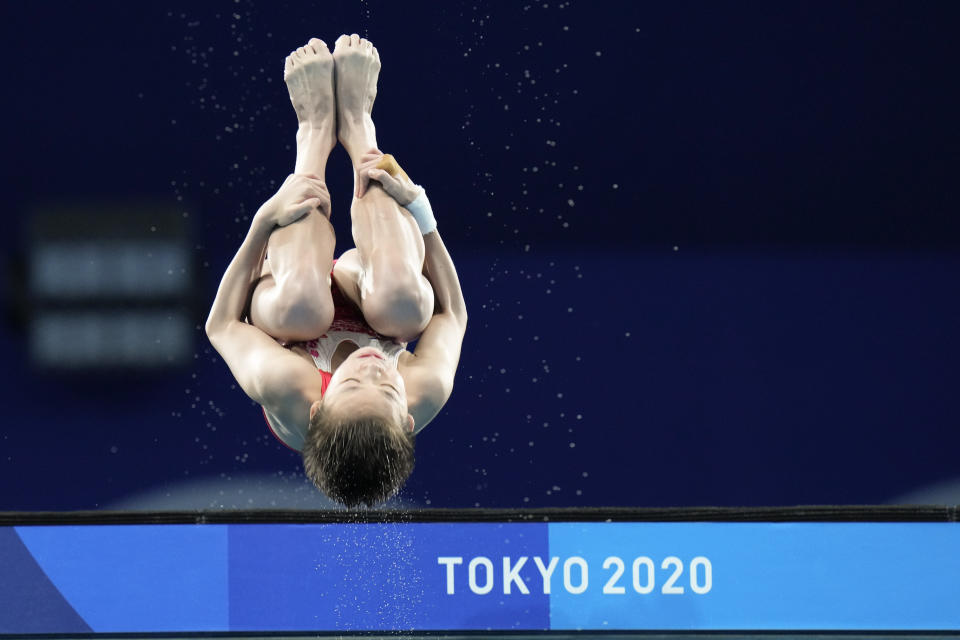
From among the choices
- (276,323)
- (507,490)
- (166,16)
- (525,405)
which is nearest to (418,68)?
(166,16)

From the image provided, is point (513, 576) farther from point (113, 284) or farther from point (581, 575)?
point (113, 284)

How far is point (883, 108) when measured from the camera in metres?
4.59

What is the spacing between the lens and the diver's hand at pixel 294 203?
260cm

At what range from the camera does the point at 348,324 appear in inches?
105

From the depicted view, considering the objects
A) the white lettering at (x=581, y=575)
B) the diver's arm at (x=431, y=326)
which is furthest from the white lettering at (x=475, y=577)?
the diver's arm at (x=431, y=326)

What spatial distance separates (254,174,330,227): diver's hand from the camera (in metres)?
2.60

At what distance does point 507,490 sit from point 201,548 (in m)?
1.17

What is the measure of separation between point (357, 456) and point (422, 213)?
693mm

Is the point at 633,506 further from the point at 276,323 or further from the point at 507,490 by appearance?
the point at 276,323

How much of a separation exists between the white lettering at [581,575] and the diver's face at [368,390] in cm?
196

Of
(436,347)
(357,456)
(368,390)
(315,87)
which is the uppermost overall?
(315,87)

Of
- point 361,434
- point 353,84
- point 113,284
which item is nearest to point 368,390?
point 361,434

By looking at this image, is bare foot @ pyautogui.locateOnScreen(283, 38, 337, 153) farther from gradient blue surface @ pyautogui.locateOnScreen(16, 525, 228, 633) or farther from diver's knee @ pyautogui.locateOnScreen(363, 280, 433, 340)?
gradient blue surface @ pyautogui.locateOnScreen(16, 525, 228, 633)

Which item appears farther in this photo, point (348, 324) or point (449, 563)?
point (449, 563)
